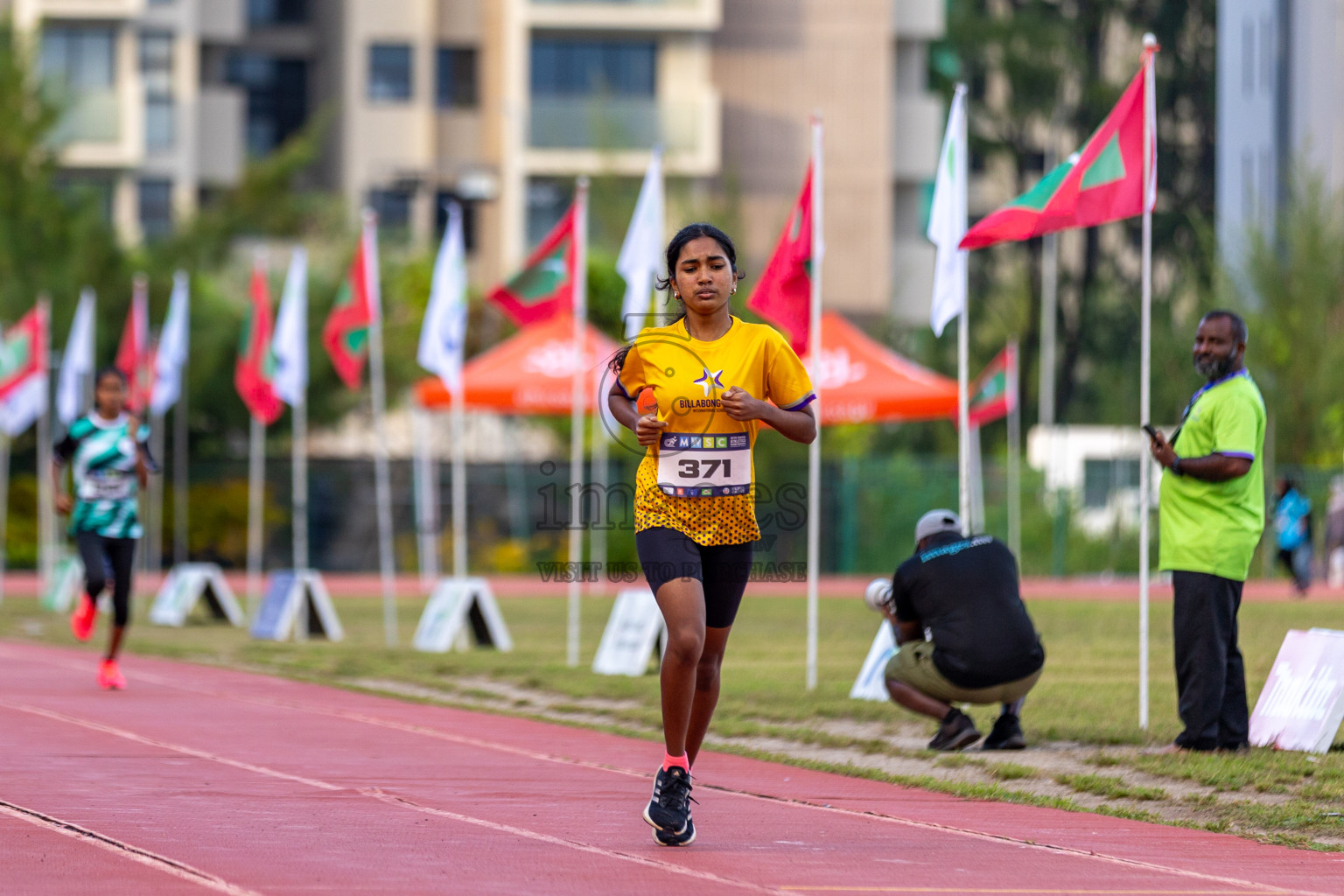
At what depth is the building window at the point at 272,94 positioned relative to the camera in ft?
167

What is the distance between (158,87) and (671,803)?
42289 millimetres

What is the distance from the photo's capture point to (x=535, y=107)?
4641 cm

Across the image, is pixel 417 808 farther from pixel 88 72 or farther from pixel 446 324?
pixel 88 72

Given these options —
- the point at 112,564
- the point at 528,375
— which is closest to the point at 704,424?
the point at 112,564

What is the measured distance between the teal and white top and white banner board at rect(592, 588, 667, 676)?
12.3 ft

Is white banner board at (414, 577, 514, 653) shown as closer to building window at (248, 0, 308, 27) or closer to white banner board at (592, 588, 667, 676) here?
white banner board at (592, 588, 667, 676)

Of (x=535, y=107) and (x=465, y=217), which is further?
(x=465, y=217)

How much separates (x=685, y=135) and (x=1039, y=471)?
12.0 meters

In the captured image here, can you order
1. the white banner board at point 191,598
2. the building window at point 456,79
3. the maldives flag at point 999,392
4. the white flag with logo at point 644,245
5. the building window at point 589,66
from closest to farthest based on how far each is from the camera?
the white flag with logo at point 644,245, the white banner board at point 191,598, the maldives flag at point 999,392, the building window at point 589,66, the building window at point 456,79

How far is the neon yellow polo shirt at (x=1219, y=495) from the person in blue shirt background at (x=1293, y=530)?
68.6 ft

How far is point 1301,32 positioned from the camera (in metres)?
43.9

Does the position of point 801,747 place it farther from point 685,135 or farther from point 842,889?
point 685,135

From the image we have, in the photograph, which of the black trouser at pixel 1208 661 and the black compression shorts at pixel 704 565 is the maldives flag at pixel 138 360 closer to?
the black trouser at pixel 1208 661

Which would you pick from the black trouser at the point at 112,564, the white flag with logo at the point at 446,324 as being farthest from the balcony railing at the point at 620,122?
the black trouser at the point at 112,564
